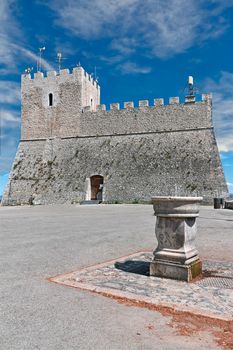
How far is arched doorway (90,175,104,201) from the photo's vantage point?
89.2 ft

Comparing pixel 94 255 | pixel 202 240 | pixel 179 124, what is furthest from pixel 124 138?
pixel 94 255

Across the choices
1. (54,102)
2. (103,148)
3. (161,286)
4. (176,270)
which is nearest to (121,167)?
(103,148)

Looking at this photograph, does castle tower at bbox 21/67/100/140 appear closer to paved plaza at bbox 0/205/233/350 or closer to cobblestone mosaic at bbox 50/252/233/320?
paved plaza at bbox 0/205/233/350

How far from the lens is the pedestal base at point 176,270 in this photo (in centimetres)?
456

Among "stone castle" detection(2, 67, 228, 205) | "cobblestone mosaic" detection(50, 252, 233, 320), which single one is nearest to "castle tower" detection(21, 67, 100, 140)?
"stone castle" detection(2, 67, 228, 205)

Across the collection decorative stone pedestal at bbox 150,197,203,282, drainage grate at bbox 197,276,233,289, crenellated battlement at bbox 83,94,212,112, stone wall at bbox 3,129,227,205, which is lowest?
drainage grate at bbox 197,276,233,289

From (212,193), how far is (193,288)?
19.7 meters

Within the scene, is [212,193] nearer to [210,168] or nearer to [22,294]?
[210,168]

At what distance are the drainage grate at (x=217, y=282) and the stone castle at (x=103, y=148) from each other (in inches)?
746

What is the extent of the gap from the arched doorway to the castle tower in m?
4.54

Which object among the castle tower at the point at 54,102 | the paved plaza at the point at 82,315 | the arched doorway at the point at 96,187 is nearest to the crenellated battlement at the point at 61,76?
the castle tower at the point at 54,102

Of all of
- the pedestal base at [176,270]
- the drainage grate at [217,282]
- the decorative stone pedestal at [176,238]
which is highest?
the decorative stone pedestal at [176,238]

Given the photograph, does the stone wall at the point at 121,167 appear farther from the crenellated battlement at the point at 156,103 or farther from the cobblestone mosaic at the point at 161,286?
the cobblestone mosaic at the point at 161,286

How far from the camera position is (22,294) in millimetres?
3750
